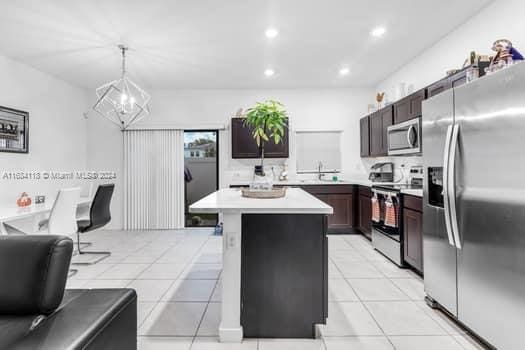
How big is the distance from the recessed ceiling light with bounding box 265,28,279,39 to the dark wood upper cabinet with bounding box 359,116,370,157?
2503 mm

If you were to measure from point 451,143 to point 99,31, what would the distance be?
3.64 m

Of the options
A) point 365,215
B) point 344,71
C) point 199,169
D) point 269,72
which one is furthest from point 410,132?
point 199,169

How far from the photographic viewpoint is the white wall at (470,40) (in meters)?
2.53

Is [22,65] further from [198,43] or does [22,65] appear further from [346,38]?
[346,38]

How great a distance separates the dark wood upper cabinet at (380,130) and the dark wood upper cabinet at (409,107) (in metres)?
0.20

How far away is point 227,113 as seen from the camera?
219 inches

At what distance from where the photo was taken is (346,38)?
3.45 meters

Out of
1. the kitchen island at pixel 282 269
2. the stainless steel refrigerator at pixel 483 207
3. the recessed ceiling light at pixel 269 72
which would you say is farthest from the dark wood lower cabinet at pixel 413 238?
the recessed ceiling light at pixel 269 72

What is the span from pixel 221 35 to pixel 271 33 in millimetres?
583

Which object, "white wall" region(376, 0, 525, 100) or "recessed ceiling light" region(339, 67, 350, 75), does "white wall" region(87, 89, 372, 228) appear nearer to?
"recessed ceiling light" region(339, 67, 350, 75)

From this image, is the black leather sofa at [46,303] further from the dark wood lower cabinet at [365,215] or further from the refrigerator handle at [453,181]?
the dark wood lower cabinet at [365,215]

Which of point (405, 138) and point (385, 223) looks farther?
point (405, 138)

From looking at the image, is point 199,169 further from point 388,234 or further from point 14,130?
point 388,234

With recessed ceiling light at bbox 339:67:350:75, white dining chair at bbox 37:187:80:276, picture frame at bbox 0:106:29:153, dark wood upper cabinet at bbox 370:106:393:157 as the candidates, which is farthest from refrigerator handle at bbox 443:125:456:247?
picture frame at bbox 0:106:29:153
